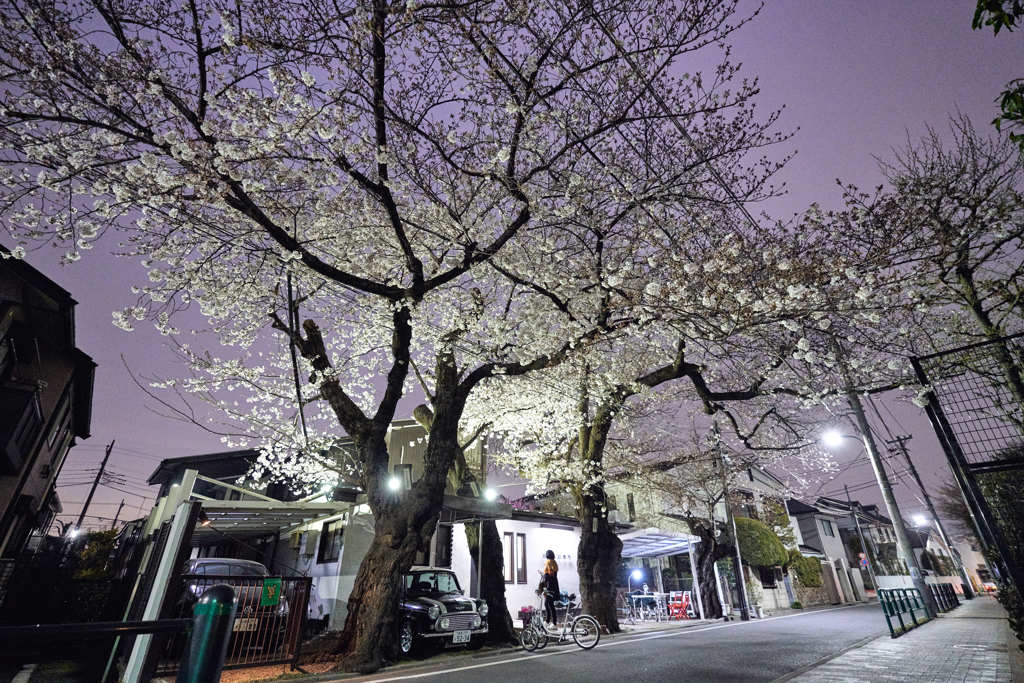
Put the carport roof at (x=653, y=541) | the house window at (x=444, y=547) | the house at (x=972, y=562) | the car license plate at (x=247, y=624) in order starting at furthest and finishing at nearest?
the house at (x=972, y=562)
the carport roof at (x=653, y=541)
the house window at (x=444, y=547)
the car license plate at (x=247, y=624)

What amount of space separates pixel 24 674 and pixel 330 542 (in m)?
9.00

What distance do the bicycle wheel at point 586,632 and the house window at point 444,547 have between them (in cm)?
728

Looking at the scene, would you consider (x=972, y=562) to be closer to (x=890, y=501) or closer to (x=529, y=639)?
(x=890, y=501)

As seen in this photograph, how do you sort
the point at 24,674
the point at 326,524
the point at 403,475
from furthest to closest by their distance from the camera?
the point at 326,524 → the point at 403,475 → the point at 24,674

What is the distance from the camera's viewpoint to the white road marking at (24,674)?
273 inches

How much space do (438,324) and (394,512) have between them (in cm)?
706

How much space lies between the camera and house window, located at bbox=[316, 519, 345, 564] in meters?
15.4

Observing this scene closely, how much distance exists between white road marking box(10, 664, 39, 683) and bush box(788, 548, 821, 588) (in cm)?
3338

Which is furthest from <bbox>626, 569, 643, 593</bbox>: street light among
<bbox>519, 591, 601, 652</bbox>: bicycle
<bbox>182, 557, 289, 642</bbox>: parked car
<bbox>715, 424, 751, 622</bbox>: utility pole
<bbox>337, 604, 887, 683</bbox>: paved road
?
<bbox>182, 557, 289, 642</bbox>: parked car

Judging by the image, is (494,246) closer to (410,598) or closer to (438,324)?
(438,324)

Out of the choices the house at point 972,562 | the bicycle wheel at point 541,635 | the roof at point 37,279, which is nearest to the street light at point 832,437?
the bicycle wheel at point 541,635

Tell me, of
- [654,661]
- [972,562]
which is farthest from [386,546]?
[972,562]

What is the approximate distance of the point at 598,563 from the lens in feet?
44.3

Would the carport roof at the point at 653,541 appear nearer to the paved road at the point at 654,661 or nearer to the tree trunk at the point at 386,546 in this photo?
the paved road at the point at 654,661
